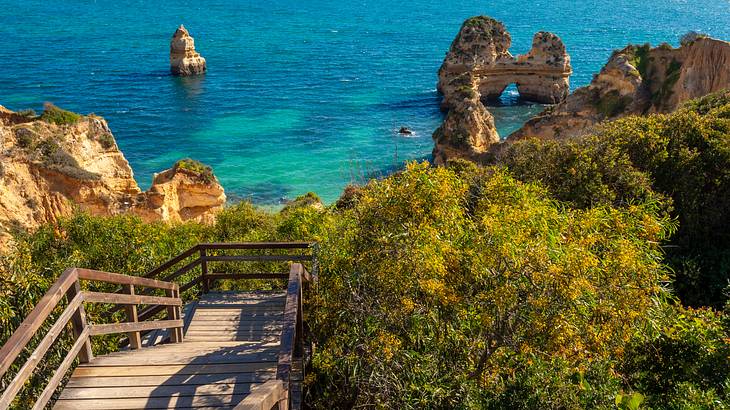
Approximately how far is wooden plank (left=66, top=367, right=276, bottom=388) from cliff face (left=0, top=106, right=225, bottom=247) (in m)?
→ 20.2

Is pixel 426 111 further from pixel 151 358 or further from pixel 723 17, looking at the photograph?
pixel 723 17

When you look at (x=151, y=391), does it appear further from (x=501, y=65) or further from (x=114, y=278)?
(x=501, y=65)

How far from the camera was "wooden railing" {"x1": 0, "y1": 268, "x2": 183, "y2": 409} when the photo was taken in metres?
4.81

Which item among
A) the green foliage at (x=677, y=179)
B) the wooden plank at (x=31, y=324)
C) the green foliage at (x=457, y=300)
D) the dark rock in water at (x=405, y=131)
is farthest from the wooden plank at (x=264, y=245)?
the dark rock in water at (x=405, y=131)

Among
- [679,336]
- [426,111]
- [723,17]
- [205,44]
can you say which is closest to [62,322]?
[679,336]

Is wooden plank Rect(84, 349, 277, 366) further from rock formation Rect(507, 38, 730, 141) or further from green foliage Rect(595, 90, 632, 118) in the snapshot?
green foliage Rect(595, 90, 632, 118)

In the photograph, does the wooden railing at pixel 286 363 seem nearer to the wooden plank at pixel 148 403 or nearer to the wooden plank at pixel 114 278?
the wooden plank at pixel 148 403

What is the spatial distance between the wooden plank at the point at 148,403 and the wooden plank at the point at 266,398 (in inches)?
41.7

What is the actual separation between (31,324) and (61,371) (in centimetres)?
68

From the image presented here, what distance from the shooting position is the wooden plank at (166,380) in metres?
6.01

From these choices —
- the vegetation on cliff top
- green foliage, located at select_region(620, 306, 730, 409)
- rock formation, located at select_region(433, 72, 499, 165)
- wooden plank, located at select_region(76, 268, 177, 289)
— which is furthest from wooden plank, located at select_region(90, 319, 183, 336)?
rock formation, located at select_region(433, 72, 499, 165)

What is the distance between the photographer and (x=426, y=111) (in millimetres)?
72500

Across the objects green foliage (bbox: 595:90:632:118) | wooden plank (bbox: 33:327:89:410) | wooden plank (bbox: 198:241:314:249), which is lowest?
green foliage (bbox: 595:90:632:118)

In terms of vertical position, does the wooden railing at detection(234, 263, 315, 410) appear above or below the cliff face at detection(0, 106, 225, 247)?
above
